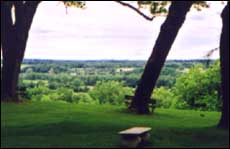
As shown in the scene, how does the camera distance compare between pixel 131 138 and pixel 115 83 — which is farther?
pixel 115 83

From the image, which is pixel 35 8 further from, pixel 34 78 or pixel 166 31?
pixel 34 78

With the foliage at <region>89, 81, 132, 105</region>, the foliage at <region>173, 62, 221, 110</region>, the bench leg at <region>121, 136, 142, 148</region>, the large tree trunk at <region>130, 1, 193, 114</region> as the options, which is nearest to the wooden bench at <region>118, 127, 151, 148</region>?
the bench leg at <region>121, 136, 142, 148</region>

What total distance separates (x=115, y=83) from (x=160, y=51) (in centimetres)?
9365

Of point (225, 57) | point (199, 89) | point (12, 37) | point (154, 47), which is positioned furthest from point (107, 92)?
point (225, 57)

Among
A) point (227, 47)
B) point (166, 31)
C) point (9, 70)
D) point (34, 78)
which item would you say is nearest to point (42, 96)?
point (34, 78)

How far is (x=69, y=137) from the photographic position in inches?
751

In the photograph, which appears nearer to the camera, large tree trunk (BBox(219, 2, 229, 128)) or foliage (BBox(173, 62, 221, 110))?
large tree trunk (BBox(219, 2, 229, 128))

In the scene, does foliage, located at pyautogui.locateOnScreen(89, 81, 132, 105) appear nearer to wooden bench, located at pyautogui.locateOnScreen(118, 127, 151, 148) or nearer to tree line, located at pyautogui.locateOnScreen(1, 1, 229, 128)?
tree line, located at pyautogui.locateOnScreen(1, 1, 229, 128)

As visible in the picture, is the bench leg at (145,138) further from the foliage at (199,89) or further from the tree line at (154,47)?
the foliage at (199,89)

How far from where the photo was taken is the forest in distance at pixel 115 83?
244ft

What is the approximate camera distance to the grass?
59.0 ft

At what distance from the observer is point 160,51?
96.5 ft

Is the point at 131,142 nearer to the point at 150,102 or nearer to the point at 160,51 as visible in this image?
the point at 160,51

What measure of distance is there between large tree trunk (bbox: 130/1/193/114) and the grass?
139cm
